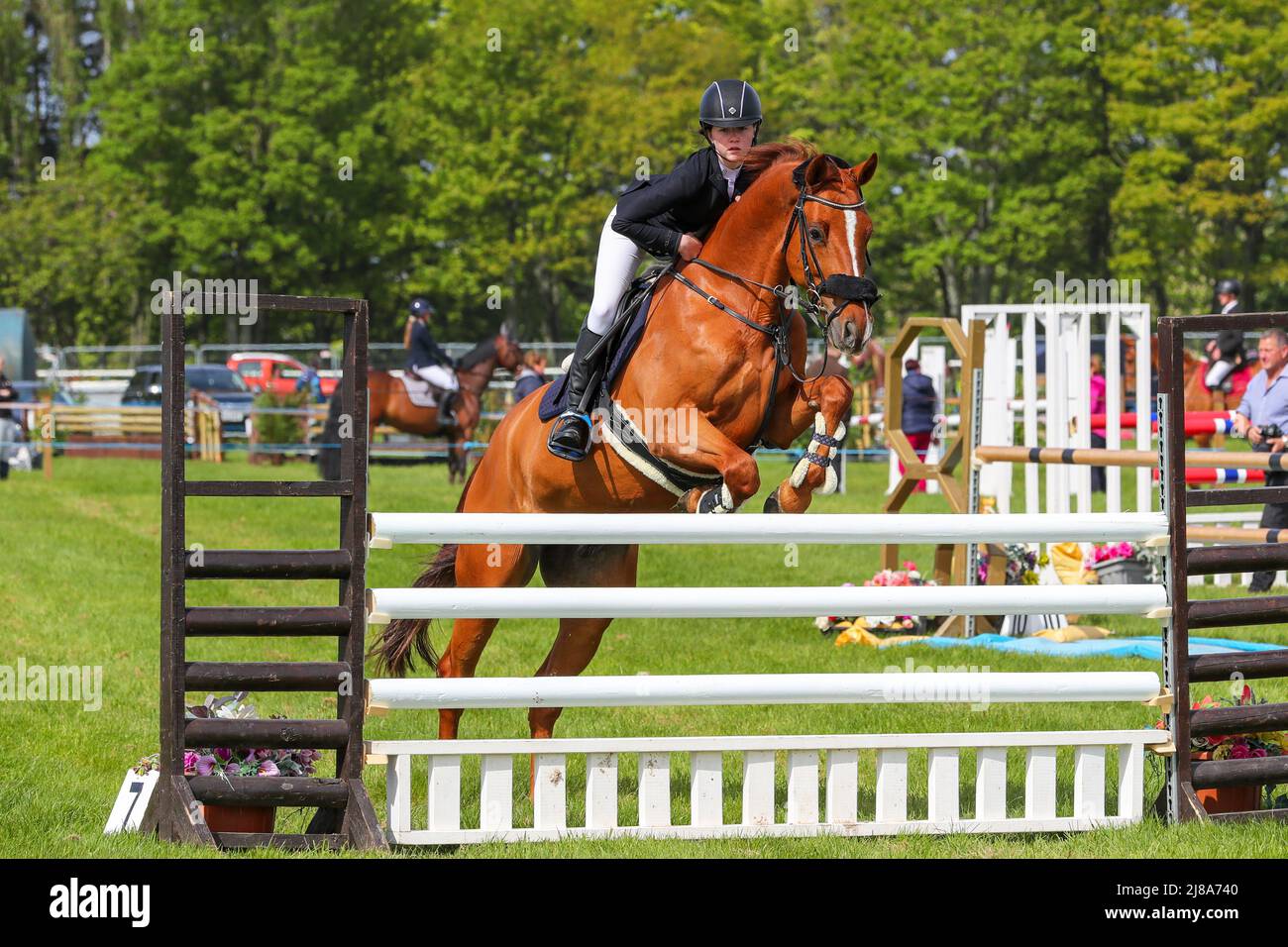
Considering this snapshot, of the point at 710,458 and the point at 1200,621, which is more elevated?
the point at 710,458

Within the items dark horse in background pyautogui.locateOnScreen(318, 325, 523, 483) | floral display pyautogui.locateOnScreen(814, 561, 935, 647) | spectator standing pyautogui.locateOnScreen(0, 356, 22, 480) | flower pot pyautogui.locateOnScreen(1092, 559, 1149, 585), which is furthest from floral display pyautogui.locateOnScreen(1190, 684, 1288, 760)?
spectator standing pyautogui.locateOnScreen(0, 356, 22, 480)

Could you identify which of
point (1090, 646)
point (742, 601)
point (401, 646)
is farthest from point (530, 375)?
point (742, 601)

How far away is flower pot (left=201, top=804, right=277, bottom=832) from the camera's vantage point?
5.07 m

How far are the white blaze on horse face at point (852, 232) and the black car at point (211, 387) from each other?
71.3ft

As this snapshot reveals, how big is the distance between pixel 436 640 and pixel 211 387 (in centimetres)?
1891

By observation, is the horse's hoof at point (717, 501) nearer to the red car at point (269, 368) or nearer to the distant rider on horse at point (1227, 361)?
the distant rider on horse at point (1227, 361)

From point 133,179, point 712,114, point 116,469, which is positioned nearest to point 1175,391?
point 712,114

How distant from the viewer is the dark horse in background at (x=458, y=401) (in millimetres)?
21047

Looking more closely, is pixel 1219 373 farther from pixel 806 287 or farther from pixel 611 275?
pixel 806 287

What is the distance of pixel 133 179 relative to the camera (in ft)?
139

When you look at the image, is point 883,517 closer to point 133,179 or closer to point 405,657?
point 405,657

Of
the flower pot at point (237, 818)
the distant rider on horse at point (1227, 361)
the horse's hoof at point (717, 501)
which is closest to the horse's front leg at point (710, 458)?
the horse's hoof at point (717, 501)

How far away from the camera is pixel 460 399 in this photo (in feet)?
69.4

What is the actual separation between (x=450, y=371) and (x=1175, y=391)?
16.7 metres
